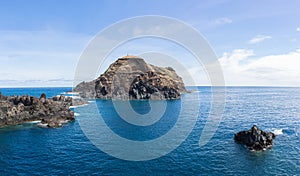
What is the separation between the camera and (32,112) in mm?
106188

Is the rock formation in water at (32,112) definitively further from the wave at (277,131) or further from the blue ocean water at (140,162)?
the wave at (277,131)

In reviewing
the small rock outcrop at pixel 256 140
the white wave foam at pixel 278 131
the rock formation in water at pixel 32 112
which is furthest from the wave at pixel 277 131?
the rock formation in water at pixel 32 112

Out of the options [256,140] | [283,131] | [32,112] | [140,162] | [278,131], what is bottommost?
[140,162]

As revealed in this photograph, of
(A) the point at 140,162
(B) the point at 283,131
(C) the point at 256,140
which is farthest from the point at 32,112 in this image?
(B) the point at 283,131

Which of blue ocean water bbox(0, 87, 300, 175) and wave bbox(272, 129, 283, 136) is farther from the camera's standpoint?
wave bbox(272, 129, 283, 136)

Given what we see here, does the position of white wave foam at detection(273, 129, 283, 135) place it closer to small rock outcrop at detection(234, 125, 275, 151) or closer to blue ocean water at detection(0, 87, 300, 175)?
blue ocean water at detection(0, 87, 300, 175)

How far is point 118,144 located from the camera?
232 feet

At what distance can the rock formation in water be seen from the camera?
96.7 meters

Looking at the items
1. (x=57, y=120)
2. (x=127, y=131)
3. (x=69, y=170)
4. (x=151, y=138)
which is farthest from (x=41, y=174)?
(x=57, y=120)

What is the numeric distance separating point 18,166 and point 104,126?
4624cm

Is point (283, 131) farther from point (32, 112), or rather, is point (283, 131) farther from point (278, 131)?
point (32, 112)

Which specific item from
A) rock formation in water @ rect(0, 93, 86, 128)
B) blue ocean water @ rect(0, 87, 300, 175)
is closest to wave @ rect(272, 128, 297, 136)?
blue ocean water @ rect(0, 87, 300, 175)

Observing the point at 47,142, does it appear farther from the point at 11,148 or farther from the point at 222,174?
the point at 222,174

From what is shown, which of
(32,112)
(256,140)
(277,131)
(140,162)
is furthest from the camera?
(32,112)
